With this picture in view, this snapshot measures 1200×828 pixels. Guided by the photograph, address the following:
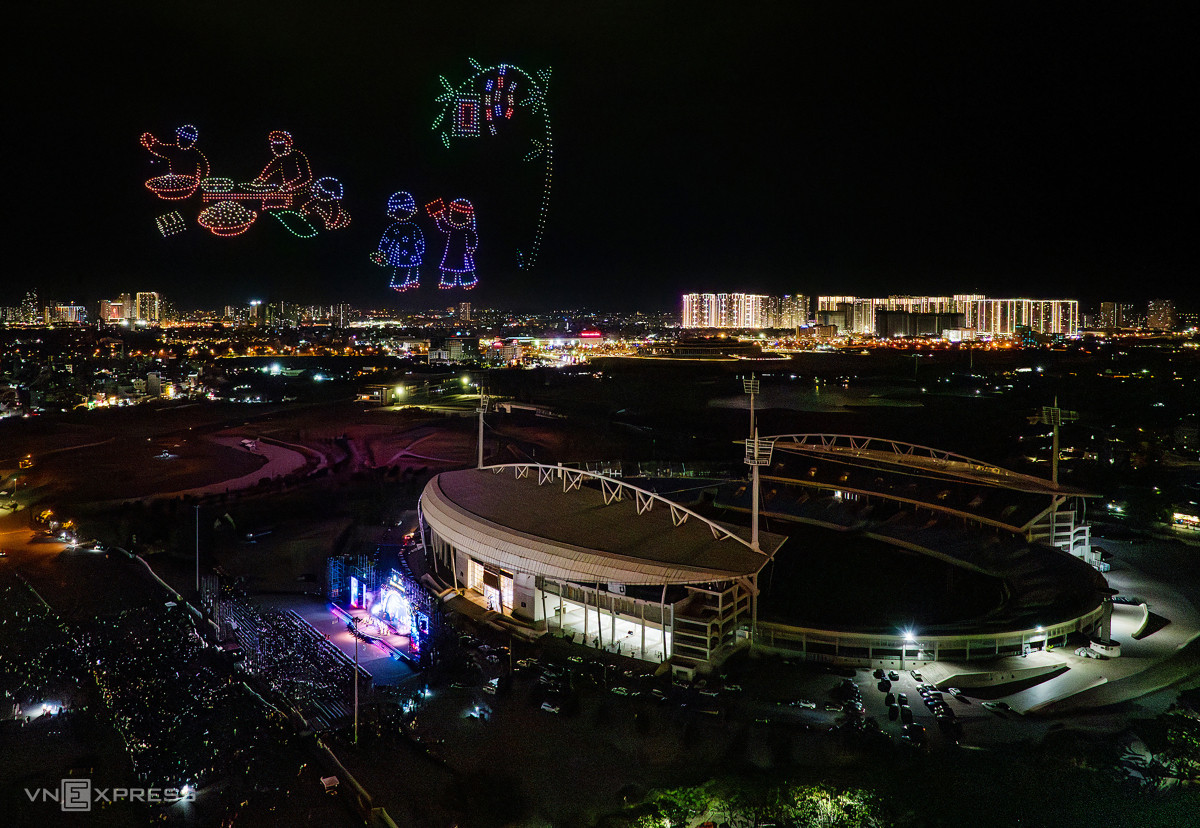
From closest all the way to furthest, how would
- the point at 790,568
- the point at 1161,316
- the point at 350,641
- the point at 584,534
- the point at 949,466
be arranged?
the point at 350,641
the point at 584,534
the point at 790,568
the point at 949,466
the point at 1161,316

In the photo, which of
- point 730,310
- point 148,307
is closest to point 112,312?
point 148,307

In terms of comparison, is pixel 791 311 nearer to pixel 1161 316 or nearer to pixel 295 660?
pixel 1161 316

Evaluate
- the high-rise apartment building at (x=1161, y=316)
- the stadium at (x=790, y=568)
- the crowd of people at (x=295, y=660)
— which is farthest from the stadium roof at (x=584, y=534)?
the high-rise apartment building at (x=1161, y=316)

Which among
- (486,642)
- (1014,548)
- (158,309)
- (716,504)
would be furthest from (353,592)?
(158,309)

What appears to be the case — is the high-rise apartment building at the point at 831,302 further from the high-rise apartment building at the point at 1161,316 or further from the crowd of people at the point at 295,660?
the crowd of people at the point at 295,660

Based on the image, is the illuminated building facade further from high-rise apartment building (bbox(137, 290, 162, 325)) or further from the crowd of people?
high-rise apartment building (bbox(137, 290, 162, 325))

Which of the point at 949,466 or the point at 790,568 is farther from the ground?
the point at 949,466

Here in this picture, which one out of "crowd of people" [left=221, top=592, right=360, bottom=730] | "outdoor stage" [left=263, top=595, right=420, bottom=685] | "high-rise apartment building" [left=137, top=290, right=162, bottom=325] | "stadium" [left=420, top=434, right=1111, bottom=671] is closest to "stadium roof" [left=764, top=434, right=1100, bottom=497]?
"stadium" [left=420, top=434, right=1111, bottom=671]

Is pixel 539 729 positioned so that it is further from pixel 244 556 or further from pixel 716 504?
pixel 716 504
